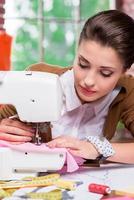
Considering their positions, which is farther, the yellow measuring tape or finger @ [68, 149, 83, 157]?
finger @ [68, 149, 83, 157]

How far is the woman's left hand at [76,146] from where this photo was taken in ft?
3.68

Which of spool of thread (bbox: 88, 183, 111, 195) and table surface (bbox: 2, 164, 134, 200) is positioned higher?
spool of thread (bbox: 88, 183, 111, 195)

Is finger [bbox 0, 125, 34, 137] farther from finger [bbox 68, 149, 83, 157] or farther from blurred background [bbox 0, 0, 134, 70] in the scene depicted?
blurred background [bbox 0, 0, 134, 70]

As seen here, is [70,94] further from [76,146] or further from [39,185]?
[39,185]

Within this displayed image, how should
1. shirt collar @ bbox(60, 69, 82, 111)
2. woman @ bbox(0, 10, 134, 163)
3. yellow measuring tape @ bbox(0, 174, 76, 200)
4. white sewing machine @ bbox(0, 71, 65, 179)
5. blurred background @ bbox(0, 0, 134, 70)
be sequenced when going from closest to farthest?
yellow measuring tape @ bbox(0, 174, 76, 200) < white sewing machine @ bbox(0, 71, 65, 179) < woman @ bbox(0, 10, 134, 163) < shirt collar @ bbox(60, 69, 82, 111) < blurred background @ bbox(0, 0, 134, 70)

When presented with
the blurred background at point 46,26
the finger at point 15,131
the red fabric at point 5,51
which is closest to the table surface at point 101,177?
the finger at point 15,131

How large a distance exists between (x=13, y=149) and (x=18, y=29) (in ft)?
7.81

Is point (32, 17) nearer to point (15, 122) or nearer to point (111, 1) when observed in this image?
point (111, 1)

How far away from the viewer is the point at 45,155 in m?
1.08

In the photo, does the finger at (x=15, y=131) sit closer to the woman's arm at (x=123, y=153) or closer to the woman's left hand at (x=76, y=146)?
the woman's left hand at (x=76, y=146)

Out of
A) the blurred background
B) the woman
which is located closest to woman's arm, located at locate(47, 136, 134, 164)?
the woman

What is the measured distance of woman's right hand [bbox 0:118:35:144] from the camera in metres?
1.10

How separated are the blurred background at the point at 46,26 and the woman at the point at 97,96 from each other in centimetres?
191

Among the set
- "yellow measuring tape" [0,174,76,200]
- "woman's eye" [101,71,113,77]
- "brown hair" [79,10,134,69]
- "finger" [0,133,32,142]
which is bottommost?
"yellow measuring tape" [0,174,76,200]
